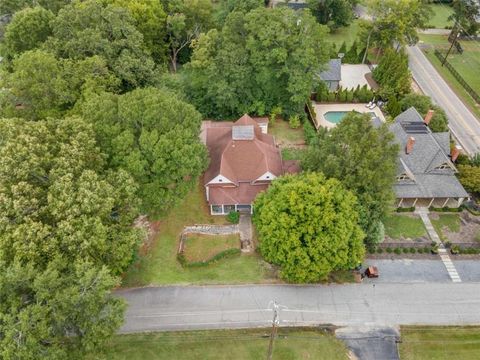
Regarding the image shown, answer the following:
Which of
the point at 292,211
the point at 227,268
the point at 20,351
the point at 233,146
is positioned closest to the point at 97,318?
the point at 20,351

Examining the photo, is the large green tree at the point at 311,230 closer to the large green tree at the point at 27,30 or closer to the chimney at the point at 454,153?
the chimney at the point at 454,153

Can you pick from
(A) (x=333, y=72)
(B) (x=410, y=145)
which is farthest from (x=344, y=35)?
(B) (x=410, y=145)

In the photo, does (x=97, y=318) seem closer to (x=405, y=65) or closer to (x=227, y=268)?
(x=227, y=268)

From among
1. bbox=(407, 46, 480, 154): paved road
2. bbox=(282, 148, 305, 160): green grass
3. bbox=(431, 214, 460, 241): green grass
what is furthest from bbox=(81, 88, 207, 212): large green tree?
bbox=(407, 46, 480, 154): paved road

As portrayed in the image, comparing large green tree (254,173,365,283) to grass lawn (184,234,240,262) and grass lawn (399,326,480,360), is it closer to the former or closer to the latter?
grass lawn (184,234,240,262)

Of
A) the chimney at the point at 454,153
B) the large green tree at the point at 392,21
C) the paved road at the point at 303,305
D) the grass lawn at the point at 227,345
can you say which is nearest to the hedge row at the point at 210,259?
the paved road at the point at 303,305
